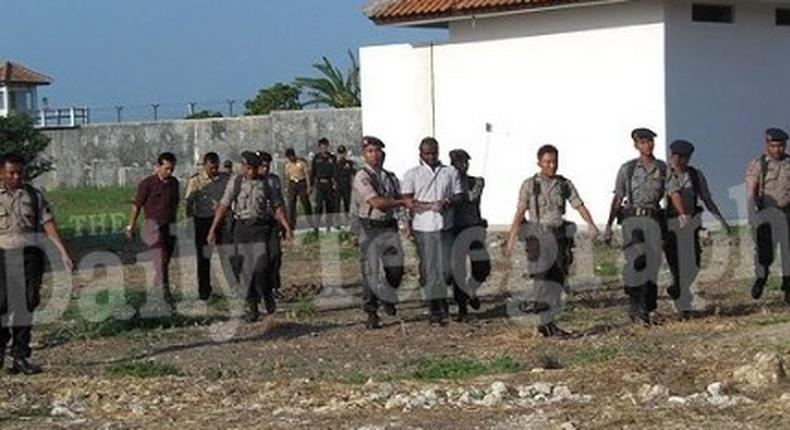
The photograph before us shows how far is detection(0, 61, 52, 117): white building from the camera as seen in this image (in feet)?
229

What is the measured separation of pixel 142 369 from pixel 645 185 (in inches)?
180

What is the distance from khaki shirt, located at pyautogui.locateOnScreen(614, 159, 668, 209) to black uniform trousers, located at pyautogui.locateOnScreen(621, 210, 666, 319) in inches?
4.2

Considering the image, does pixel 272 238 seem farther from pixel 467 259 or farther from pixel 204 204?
pixel 467 259

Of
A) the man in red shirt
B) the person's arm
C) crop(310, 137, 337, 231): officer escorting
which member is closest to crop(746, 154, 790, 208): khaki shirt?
the man in red shirt

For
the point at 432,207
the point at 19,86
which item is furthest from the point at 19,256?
the point at 19,86

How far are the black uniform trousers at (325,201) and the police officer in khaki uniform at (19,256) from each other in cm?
1405

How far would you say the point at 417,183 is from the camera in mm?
15023

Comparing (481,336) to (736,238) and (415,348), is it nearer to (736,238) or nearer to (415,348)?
(415,348)

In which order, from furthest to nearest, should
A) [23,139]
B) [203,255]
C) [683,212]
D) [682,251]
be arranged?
1. [23,139]
2. [203,255]
3. [682,251]
4. [683,212]

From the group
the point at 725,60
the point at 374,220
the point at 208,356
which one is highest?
the point at 725,60

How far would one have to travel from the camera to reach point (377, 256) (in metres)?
15.1

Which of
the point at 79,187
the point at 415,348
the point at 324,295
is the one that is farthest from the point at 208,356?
the point at 79,187

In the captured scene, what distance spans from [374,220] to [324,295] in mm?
3528

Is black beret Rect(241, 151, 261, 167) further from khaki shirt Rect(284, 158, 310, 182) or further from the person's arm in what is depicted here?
khaki shirt Rect(284, 158, 310, 182)
